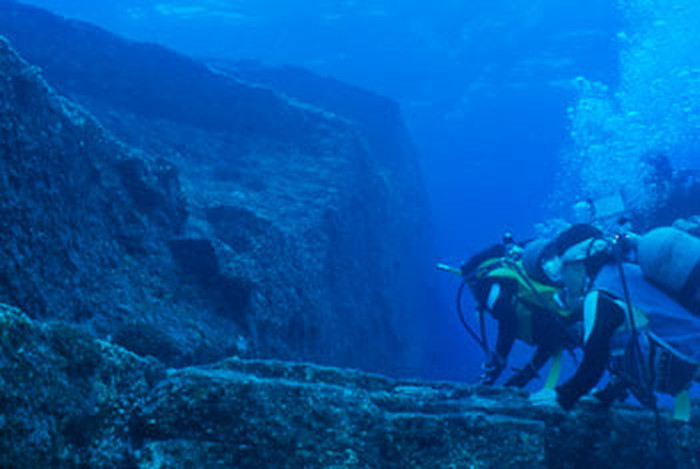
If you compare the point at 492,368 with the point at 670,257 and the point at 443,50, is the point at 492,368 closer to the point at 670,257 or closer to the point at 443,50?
the point at 670,257

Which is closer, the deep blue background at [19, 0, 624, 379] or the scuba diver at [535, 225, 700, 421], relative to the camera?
the scuba diver at [535, 225, 700, 421]

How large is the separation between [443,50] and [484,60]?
2.50 meters

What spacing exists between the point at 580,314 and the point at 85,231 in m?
4.06

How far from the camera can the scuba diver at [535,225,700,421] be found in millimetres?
3166

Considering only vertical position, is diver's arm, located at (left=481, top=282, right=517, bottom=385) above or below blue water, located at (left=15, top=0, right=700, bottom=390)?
below

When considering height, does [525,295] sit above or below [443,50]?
below

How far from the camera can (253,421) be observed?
2.42 m

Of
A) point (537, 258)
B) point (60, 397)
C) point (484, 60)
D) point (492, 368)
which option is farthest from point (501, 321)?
point (484, 60)

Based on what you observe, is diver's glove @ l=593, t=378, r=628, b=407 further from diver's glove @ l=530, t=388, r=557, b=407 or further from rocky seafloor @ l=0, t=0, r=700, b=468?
diver's glove @ l=530, t=388, r=557, b=407

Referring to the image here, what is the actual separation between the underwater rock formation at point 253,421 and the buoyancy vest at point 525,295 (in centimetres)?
111

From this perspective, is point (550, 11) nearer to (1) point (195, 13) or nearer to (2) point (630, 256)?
(1) point (195, 13)

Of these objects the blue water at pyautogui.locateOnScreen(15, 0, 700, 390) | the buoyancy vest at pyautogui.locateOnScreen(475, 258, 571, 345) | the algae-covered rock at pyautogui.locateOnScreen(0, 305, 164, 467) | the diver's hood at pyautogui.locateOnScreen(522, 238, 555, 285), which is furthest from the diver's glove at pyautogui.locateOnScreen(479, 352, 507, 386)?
the blue water at pyautogui.locateOnScreen(15, 0, 700, 390)

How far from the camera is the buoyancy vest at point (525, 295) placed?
437cm

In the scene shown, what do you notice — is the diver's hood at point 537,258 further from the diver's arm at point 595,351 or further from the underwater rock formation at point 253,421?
the underwater rock formation at point 253,421
